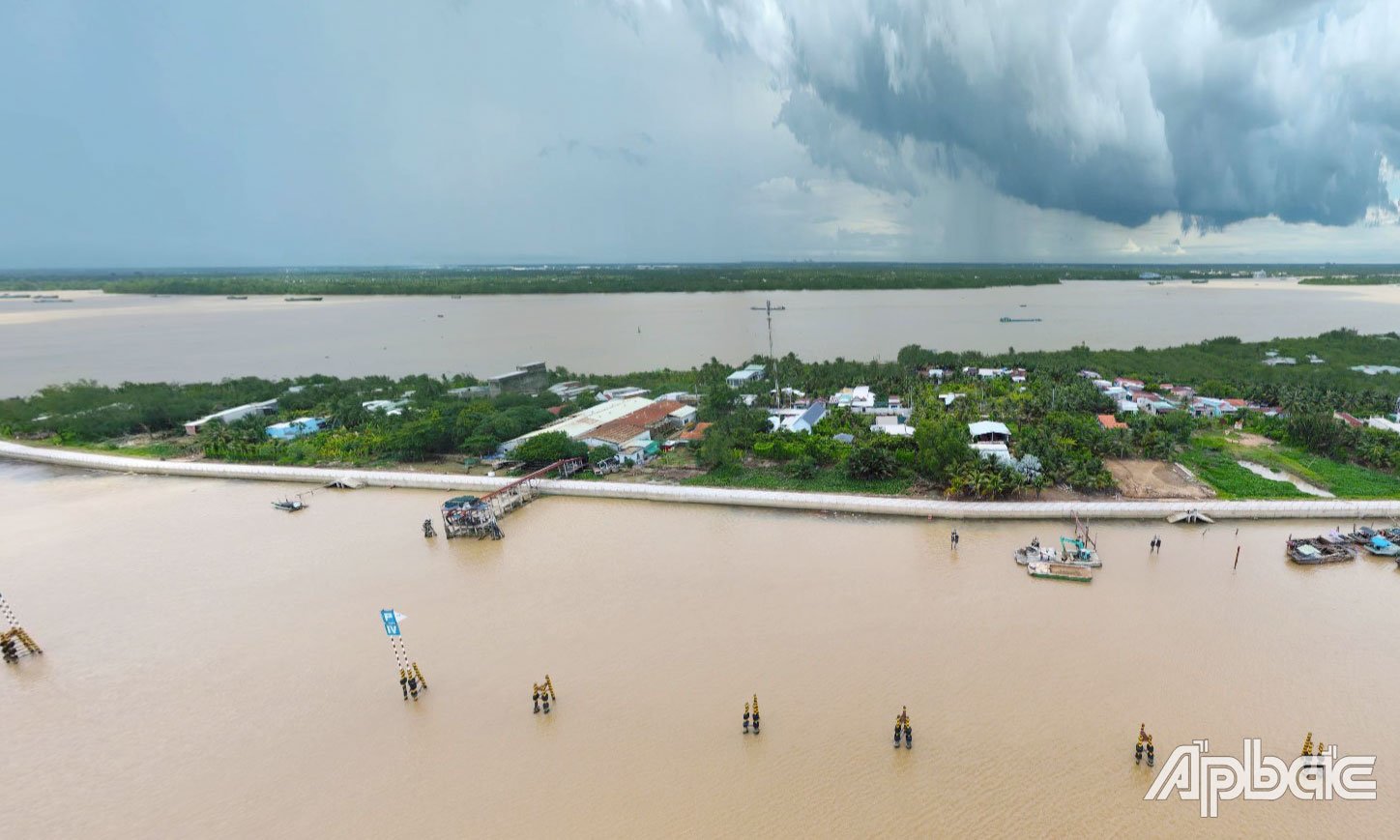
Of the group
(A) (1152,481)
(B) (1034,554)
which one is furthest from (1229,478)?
(B) (1034,554)

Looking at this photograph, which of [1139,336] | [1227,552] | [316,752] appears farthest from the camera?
[1139,336]

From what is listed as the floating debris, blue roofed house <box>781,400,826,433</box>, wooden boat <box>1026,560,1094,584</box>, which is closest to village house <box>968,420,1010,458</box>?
blue roofed house <box>781,400,826,433</box>

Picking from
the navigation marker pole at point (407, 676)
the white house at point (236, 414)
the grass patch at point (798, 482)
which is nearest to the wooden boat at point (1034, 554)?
the grass patch at point (798, 482)

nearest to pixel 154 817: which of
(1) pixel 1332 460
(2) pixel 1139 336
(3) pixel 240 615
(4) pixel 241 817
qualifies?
(4) pixel 241 817

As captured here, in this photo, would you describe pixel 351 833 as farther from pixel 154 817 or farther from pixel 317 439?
pixel 317 439

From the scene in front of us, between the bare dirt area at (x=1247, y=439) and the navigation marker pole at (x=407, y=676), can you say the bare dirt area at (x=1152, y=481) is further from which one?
the navigation marker pole at (x=407, y=676)

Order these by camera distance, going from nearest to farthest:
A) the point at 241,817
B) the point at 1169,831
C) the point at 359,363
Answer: the point at 1169,831
the point at 241,817
the point at 359,363

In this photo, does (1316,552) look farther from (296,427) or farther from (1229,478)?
(296,427)
